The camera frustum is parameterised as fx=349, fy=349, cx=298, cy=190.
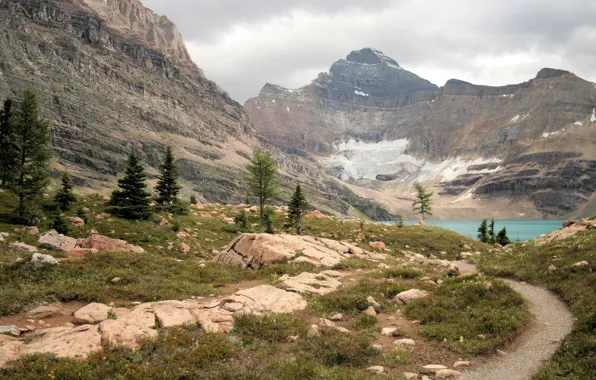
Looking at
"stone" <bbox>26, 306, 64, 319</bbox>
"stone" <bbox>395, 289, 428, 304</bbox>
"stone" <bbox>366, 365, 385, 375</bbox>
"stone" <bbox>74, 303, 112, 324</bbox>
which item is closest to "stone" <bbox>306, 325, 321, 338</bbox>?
"stone" <bbox>366, 365, 385, 375</bbox>

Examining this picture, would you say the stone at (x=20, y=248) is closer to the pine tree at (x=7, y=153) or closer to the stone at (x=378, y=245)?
the pine tree at (x=7, y=153)

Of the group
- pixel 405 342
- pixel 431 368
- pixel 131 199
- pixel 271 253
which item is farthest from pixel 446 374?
pixel 131 199

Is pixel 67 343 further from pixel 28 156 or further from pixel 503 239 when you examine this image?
pixel 503 239

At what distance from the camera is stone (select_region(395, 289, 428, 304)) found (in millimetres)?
17969

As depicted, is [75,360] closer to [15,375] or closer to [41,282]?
[15,375]

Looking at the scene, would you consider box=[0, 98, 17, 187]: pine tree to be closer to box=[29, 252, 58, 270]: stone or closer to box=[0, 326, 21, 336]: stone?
box=[29, 252, 58, 270]: stone

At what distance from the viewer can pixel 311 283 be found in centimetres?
2111

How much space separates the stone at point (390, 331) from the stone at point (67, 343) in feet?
34.0

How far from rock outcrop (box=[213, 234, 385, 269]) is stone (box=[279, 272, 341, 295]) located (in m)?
3.36

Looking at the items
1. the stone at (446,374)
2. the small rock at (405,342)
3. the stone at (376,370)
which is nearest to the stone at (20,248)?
the stone at (376,370)

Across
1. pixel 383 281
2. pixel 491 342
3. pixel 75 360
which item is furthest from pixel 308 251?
pixel 75 360

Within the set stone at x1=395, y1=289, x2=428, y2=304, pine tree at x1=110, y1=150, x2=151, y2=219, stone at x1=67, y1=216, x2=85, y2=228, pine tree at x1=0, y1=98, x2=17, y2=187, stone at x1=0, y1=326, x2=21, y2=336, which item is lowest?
stone at x1=0, y1=326, x2=21, y2=336

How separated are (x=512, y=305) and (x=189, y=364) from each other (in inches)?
547

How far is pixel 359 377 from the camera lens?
1022 cm
